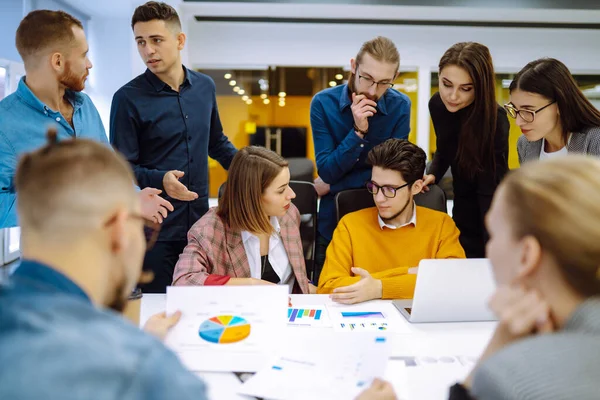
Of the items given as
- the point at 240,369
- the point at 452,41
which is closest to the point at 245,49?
the point at 452,41

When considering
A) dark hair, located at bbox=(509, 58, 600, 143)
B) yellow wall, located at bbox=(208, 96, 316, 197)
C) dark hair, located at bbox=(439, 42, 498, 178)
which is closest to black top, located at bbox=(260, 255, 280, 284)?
dark hair, located at bbox=(439, 42, 498, 178)

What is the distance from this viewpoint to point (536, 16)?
204 inches

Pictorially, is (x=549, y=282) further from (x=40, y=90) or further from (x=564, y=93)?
(x=40, y=90)

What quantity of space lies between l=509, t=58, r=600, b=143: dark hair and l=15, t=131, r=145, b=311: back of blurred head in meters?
1.69

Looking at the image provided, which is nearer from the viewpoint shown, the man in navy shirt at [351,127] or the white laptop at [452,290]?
the white laptop at [452,290]

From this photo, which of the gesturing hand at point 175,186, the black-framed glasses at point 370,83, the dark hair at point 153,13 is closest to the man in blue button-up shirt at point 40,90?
the gesturing hand at point 175,186

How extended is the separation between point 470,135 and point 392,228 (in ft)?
1.75

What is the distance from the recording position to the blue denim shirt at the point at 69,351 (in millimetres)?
570

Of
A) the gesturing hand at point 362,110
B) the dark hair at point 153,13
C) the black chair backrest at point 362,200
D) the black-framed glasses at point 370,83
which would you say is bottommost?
the black chair backrest at point 362,200

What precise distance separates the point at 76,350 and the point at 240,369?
2.26ft

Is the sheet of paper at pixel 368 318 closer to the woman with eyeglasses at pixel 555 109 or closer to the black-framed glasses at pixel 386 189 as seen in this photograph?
the black-framed glasses at pixel 386 189

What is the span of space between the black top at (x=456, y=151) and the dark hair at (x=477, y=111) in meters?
0.05

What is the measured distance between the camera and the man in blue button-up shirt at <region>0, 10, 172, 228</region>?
1.80 meters

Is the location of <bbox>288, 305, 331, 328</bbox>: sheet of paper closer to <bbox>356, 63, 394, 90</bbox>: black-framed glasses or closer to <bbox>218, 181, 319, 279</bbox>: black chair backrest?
<bbox>218, 181, 319, 279</bbox>: black chair backrest
